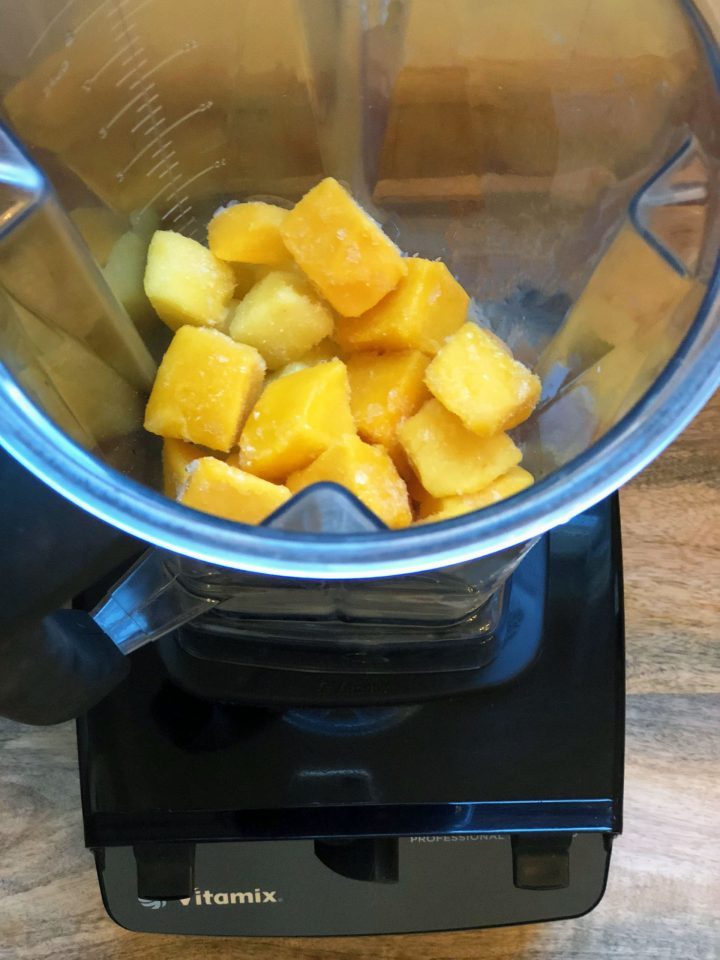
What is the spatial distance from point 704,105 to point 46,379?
1.38 feet

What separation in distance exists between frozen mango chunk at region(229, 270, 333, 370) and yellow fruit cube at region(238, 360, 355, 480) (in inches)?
2.4

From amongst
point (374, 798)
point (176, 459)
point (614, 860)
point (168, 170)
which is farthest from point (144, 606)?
point (614, 860)

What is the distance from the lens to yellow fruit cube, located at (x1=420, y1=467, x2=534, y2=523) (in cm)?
59

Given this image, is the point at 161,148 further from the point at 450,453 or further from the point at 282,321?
the point at 450,453

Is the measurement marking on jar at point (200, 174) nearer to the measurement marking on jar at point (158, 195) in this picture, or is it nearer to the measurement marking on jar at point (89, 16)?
the measurement marking on jar at point (158, 195)

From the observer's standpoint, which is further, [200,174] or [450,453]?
[200,174]

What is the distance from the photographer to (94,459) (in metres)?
0.45

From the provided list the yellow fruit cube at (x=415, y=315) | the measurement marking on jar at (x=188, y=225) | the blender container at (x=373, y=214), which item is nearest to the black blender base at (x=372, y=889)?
the blender container at (x=373, y=214)

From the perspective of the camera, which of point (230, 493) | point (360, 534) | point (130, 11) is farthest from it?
point (130, 11)

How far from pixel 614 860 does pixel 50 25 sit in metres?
0.75

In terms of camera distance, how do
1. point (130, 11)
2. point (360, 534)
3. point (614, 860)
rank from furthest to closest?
1. point (614, 860)
2. point (130, 11)
3. point (360, 534)

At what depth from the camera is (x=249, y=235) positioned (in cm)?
69

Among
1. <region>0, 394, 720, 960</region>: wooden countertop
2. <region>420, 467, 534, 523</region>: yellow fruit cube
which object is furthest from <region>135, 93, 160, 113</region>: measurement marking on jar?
<region>0, 394, 720, 960</region>: wooden countertop

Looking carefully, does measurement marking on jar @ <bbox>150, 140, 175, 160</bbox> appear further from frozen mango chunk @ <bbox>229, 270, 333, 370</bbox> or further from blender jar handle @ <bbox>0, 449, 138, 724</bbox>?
blender jar handle @ <bbox>0, 449, 138, 724</bbox>
